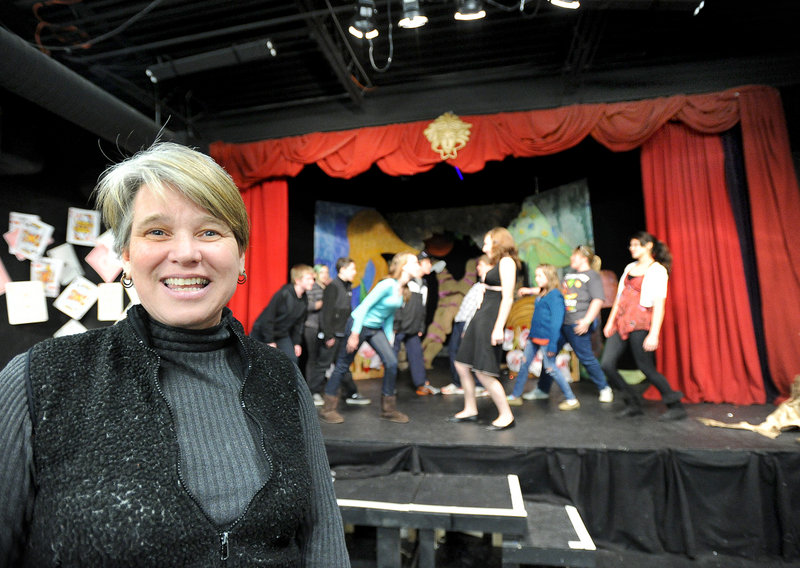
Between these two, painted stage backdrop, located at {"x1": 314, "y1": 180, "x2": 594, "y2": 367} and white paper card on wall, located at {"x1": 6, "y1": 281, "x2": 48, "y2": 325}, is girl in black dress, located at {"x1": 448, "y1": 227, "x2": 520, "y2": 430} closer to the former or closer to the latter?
painted stage backdrop, located at {"x1": 314, "y1": 180, "x2": 594, "y2": 367}

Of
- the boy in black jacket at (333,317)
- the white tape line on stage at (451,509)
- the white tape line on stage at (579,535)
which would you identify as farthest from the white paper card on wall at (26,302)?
the white tape line on stage at (579,535)

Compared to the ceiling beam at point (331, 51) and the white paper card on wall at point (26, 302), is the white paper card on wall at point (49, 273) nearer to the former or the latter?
the white paper card on wall at point (26, 302)

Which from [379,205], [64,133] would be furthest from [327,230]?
[64,133]

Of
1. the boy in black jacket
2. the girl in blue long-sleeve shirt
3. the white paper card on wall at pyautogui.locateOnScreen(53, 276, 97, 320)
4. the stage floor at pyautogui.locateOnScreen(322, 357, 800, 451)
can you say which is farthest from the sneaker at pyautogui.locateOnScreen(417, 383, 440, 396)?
the white paper card on wall at pyautogui.locateOnScreen(53, 276, 97, 320)

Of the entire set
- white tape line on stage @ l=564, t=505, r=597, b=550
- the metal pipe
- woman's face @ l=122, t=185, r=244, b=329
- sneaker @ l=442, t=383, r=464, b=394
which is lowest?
white tape line on stage @ l=564, t=505, r=597, b=550

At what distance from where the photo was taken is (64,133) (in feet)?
12.2

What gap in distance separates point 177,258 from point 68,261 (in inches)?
148

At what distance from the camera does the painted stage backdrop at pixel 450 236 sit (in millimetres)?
6086

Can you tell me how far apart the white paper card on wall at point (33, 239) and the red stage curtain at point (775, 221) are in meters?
5.86

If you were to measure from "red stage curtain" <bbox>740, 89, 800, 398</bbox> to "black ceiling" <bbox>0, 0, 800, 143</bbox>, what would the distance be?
17.0 inches

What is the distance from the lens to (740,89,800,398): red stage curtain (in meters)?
3.93

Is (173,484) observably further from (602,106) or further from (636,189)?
(636,189)

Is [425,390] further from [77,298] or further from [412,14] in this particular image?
[412,14]

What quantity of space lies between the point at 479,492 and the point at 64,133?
4074 mm
